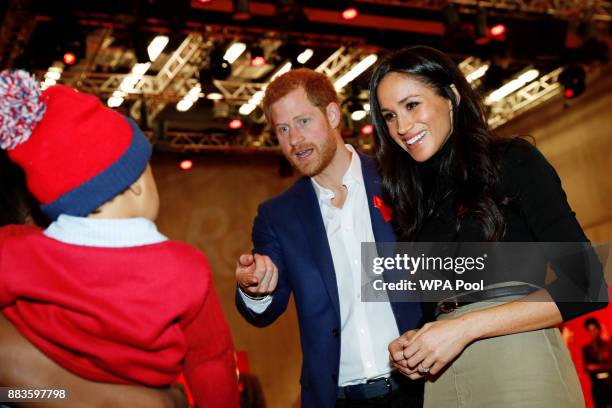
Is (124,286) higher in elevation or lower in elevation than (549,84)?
lower

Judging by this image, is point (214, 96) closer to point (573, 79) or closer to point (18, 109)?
point (573, 79)

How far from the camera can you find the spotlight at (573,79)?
365 inches

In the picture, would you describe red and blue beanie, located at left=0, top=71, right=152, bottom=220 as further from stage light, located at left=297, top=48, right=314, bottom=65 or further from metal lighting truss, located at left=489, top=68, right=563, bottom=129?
metal lighting truss, located at left=489, top=68, right=563, bottom=129

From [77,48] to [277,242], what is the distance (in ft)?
17.6

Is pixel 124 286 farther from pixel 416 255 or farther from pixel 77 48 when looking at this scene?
pixel 77 48

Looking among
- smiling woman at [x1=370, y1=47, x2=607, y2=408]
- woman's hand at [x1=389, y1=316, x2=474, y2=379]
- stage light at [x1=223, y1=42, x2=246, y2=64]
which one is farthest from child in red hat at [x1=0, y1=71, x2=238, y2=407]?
stage light at [x1=223, y1=42, x2=246, y2=64]

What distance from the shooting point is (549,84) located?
415 inches

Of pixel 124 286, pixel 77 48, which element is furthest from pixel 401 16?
pixel 124 286

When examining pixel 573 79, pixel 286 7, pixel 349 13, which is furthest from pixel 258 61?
pixel 573 79

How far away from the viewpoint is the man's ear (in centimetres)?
306

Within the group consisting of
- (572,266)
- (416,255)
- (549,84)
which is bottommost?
(572,266)

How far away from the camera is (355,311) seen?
2.49m

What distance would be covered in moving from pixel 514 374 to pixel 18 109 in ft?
4.14

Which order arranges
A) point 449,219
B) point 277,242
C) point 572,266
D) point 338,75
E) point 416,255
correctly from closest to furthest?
1. point 572,266
2. point 449,219
3. point 416,255
4. point 277,242
5. point 338,75
